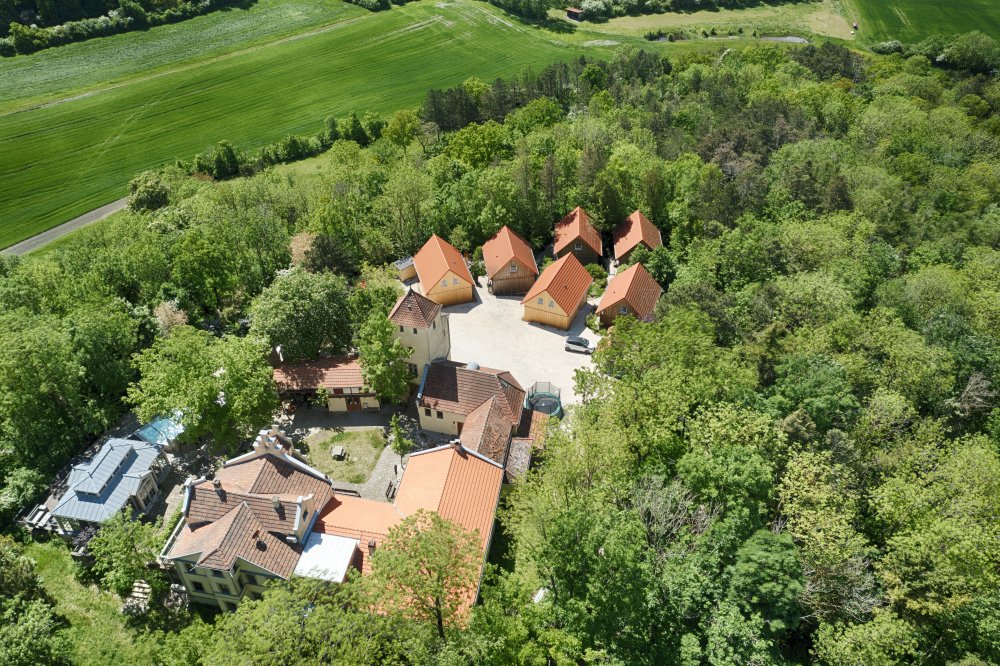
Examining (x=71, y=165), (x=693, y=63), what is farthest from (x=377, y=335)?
(x=693, y=63)

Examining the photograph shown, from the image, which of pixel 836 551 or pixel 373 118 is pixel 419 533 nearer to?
pixel 836 551

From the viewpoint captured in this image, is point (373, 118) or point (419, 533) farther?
point (373, 118)

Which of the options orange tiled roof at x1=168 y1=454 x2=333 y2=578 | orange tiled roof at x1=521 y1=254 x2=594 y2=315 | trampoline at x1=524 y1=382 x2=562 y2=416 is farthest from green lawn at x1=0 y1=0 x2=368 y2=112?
Result: trampoline at x1=524 y1=382 x2=562 y2=416

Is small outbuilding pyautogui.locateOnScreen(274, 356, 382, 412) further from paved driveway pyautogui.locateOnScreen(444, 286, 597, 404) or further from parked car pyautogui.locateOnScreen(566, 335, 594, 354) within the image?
parked car pyautogui.locateOnScreen(566, 335, 594, 354)

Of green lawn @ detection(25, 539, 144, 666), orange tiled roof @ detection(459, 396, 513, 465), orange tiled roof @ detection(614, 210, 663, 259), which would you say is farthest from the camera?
orange tiled roof @ detection(614, 210, 663, 259)

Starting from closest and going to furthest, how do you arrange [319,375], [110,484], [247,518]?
1. [247,518]
2. [110,484]
3. [319,375]

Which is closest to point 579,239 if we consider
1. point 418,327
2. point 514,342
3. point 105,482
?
point 514,342

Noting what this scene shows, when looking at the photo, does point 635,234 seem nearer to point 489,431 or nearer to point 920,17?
point 489,431
